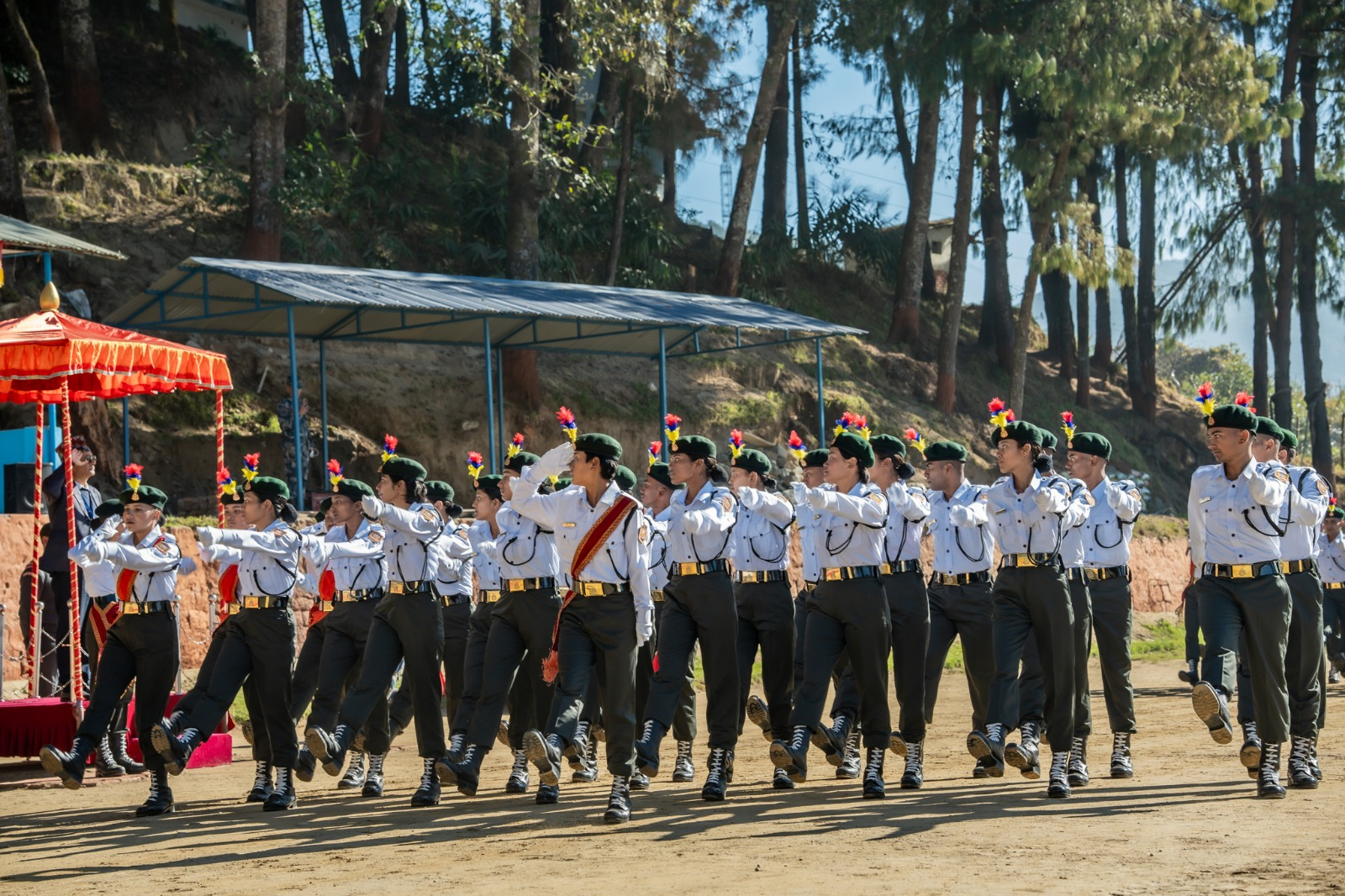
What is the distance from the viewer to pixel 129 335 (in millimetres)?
11297

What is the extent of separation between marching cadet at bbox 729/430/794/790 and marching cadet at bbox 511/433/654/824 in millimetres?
A: 1705

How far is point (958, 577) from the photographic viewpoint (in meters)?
9.83

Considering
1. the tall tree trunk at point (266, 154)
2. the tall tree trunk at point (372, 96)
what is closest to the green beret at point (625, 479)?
the tall tree trunk at point (266, 154)

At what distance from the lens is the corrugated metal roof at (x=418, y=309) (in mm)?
16344

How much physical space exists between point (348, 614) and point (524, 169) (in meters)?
14.9

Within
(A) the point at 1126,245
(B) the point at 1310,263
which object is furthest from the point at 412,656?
(A) the point at 1126,245

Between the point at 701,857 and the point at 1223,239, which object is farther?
the point at 1223,239

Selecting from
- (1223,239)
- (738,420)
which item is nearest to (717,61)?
(738,420)

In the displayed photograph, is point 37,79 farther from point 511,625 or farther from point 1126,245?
point 1126,245

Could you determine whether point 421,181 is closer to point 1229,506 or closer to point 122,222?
point 122,222

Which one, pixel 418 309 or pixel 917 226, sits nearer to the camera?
pixel 418 309

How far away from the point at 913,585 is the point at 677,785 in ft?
6.35

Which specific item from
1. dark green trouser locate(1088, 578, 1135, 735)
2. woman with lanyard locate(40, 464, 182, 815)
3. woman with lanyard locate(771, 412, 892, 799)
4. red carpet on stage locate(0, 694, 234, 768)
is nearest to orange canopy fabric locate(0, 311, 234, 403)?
woman with lanyard locate(40, 464, 182, 815)

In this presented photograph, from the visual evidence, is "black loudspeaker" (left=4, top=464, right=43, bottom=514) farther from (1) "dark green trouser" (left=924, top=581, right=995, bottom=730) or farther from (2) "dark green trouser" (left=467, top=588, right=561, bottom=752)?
(1) "dark green trouser" (left=924, top=581, right=995, bottom=730)
